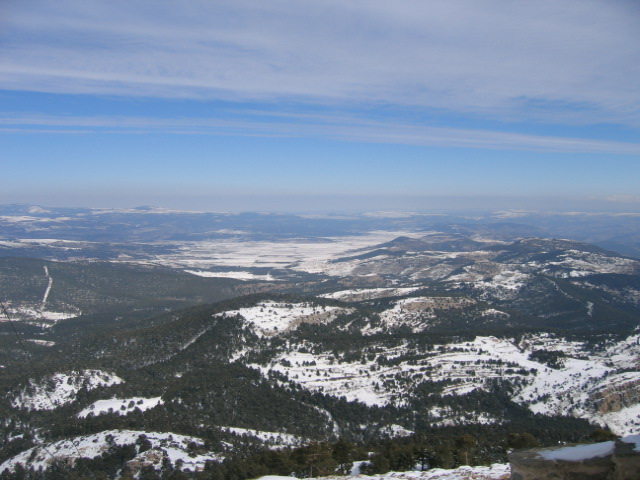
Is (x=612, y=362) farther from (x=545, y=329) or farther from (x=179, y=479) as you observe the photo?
(x=179, y=479)

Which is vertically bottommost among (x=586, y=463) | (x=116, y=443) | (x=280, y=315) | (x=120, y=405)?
(x=120, y=405)

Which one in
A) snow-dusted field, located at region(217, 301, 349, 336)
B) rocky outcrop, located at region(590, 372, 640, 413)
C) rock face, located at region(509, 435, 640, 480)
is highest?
rock face, located at region(509, 435, 640, 480)

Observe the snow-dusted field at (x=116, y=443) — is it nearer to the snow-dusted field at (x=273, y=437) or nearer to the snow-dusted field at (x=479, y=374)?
the snow-dusted field at (x=273, y=437)

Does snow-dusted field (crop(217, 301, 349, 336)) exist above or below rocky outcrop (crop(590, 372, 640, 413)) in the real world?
above

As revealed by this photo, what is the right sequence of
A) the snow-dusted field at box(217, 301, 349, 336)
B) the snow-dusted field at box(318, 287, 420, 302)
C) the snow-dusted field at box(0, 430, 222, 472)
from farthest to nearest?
the snow-dusted field at box(318, 287, 420, 302) → the snow-dusted field at box(217, 301, 349, 336) → the snow-dusted field at box(0, 430, 222, 472)

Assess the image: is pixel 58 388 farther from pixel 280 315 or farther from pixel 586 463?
pixel 586 463

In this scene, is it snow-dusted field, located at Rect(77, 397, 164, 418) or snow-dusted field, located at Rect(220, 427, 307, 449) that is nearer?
snow-dusted field, located at Rect(220, 427, 307, 449)

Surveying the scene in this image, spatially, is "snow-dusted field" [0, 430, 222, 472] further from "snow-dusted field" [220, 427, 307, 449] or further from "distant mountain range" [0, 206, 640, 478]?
"snow-dusted field" [220, 427, 307, 449]

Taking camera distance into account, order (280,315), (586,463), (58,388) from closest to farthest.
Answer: (586,463) → (58,388) → (280,315)

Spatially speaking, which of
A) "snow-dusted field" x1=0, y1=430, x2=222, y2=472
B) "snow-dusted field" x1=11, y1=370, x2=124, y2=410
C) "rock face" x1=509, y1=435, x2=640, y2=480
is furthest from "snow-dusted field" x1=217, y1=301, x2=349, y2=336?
"rock face" x1=509, y1=435, x2=640, y2=480

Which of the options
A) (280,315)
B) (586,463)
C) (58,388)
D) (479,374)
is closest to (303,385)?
(479,374)
